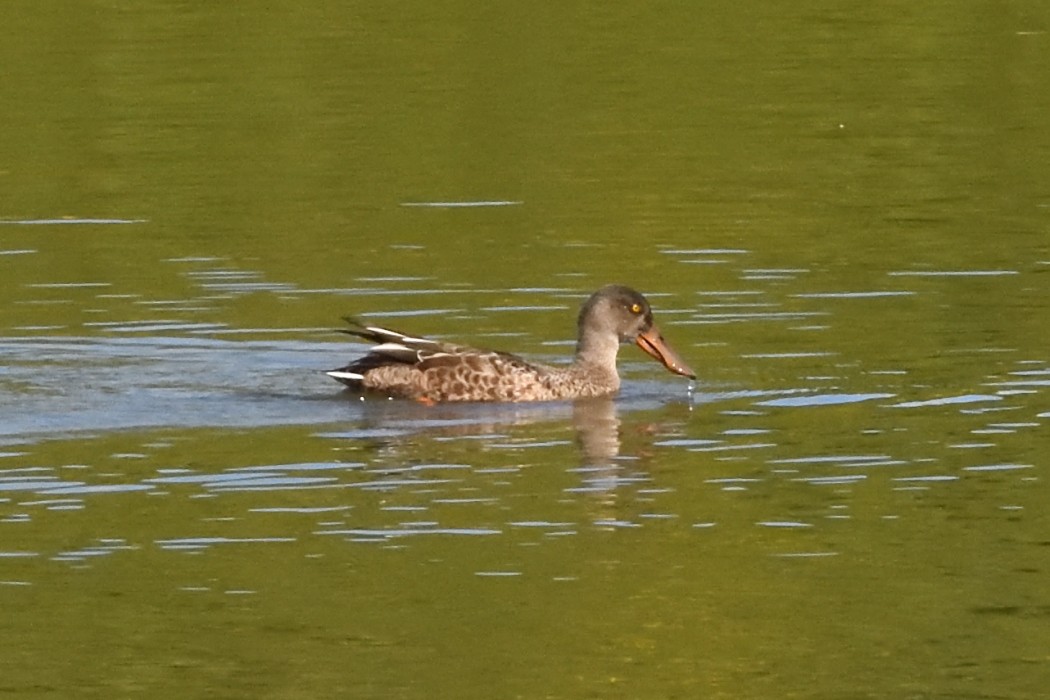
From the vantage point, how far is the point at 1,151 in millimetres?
27516

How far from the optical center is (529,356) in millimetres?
17359

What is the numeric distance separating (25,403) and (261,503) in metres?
Answer: 2.96

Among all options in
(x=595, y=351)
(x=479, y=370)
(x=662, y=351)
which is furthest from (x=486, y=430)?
(x=662, y=351)

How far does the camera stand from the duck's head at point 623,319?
1650 centimetres

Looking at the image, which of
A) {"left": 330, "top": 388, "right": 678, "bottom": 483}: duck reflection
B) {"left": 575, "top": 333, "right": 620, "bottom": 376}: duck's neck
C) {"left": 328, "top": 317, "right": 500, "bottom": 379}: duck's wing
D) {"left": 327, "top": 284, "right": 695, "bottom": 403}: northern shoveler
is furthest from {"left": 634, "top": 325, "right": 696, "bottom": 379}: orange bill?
{"left": 328, "top": 317, "right": 500, "bottom": 379}: duck's wing

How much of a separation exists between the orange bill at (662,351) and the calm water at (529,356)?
0.23 m

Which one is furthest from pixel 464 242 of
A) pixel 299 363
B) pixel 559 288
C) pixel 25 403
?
Result: pixel 25 403

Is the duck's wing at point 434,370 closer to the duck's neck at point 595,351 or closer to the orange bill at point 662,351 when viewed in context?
the duck's neck at point 595,351

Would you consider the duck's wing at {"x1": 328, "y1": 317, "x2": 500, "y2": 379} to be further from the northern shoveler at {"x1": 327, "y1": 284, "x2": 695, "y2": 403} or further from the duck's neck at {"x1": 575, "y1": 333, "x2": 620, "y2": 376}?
the duck's neck at {"x1": 575, "y1": 333, "x2": 620, "y2": 376}

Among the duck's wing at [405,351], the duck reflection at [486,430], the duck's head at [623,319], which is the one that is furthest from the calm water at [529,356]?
the duck's head at [623,319]

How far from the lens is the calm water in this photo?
10.8m

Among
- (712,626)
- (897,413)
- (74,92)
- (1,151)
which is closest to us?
(712,626)

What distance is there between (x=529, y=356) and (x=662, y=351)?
126 centimetres

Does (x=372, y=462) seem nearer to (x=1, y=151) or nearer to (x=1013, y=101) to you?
(x=1, y=151)
